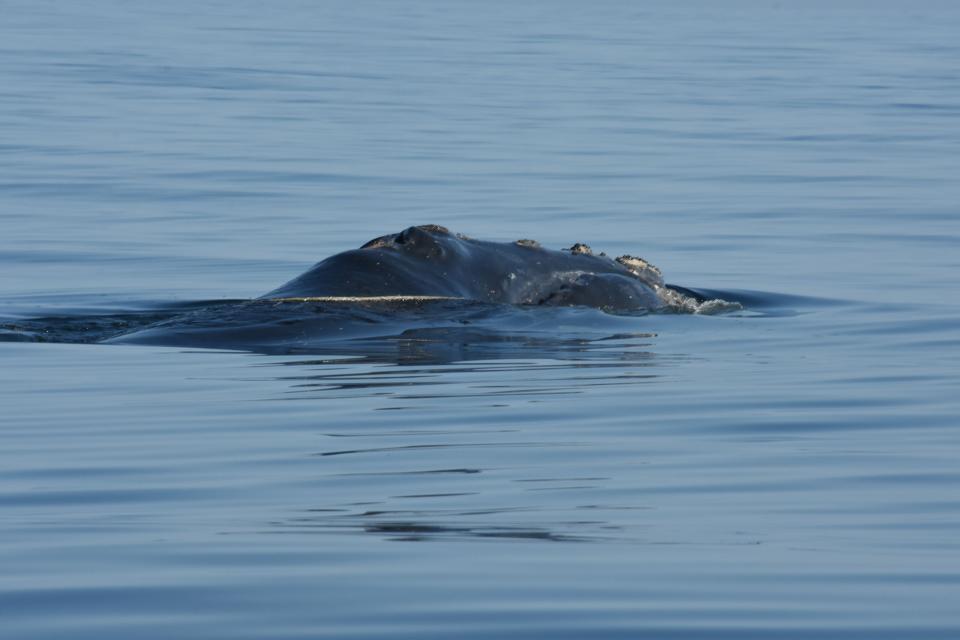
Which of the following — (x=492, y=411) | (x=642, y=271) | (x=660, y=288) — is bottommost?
(x=492, y=411)

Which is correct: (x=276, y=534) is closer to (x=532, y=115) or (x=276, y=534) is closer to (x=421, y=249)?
(x=421, y=249)

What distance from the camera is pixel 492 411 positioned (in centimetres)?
882

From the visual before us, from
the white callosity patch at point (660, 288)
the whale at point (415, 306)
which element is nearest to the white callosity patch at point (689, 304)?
the white callosity patch at point (660, 288)

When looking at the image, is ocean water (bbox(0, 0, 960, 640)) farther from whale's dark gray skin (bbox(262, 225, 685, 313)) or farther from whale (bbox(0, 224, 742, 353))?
whale's dark gray skin (bbox(262, 225, 685, 313))

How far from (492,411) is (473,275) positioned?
10.4 feet

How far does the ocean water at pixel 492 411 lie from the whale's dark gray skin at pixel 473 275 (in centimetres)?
39

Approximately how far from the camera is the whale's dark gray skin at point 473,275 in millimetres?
11594

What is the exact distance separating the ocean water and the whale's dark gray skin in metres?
0.39

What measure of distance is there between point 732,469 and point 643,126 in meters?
24.6

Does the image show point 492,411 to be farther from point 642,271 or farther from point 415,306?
point 642,271

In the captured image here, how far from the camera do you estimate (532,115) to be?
1323 inches

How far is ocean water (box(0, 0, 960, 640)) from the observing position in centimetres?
526

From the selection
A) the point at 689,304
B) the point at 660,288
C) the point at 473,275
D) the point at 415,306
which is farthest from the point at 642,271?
the point at 415,306

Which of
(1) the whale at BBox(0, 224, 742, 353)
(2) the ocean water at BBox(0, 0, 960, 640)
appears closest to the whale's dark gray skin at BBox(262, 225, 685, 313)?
(1) the whale at BBox(0, 224, 742, 353)
